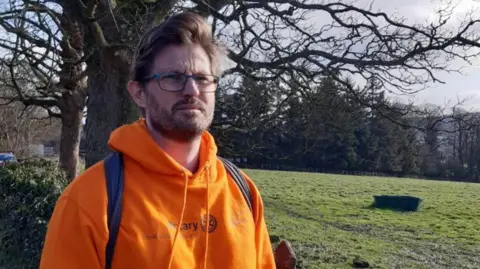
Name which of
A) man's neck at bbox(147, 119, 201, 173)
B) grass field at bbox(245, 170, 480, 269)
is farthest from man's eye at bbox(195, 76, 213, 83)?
grass field at bbox(245, 170, 480, 269)

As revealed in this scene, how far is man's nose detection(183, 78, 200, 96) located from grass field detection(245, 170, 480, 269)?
7.55 meters

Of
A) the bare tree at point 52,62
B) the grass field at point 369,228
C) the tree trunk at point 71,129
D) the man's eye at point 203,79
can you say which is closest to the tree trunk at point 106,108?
the bare tree at point 52,62

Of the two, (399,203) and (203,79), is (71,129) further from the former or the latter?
(399,203)

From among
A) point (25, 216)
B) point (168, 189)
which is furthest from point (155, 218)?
point (25, 216)

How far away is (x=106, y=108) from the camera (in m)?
7.55

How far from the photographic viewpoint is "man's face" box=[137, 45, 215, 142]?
1.99 metres

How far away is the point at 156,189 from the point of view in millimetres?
1922

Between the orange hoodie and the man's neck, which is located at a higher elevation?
the man's neck

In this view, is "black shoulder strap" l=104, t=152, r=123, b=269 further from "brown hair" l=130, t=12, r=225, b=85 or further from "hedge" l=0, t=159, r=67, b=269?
"hedge" l=0, t=159, r=67, b=269

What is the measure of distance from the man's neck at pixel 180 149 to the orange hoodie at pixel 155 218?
0.15 ft

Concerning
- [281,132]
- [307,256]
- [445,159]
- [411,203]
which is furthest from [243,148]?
[445,159]

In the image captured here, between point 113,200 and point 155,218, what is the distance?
160mm

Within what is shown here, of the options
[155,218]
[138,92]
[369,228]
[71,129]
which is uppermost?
[71,129]

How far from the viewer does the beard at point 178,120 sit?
199cm
